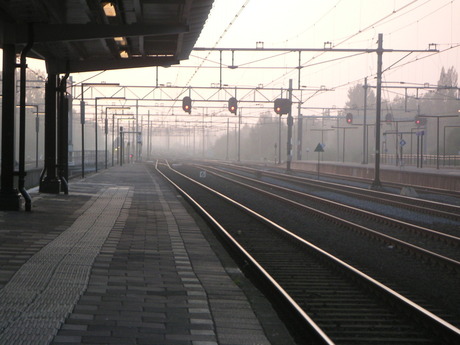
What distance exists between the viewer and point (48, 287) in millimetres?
7879

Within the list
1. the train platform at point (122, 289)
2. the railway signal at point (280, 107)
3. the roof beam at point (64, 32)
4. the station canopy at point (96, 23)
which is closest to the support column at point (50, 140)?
the station canopy at point (96, 23)

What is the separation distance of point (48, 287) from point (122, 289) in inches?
32.0

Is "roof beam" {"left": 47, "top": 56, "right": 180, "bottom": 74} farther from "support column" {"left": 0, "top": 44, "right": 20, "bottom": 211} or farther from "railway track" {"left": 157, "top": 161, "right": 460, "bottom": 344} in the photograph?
"railway track" {"left": 157, "top": 161, "right": 460, "bottom": 344}

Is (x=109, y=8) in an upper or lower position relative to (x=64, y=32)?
upper

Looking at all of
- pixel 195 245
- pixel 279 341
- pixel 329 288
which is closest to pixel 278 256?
pixel 195 245

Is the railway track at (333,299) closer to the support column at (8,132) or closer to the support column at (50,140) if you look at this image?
the support column at (8,132)

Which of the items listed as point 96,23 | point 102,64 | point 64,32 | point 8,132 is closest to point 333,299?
point 64,32

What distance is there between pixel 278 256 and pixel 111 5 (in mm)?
6815

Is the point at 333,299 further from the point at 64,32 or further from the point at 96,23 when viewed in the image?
the point at 96,23

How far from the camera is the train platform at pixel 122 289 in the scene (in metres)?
6.16

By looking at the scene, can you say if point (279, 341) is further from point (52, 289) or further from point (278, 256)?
point (278, 256)

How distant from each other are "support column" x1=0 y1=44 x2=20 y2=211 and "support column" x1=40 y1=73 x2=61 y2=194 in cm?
591

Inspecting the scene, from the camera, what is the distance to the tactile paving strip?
5.99m

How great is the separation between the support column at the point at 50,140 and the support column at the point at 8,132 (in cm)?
591
